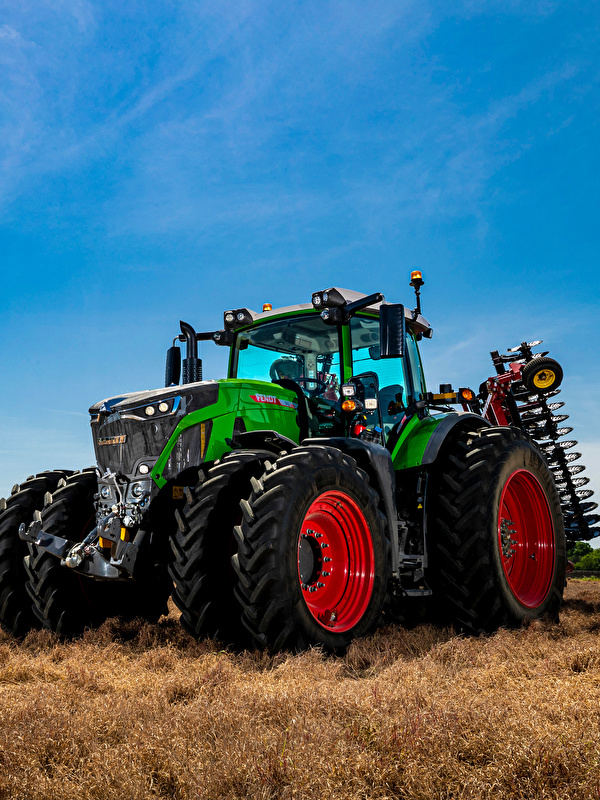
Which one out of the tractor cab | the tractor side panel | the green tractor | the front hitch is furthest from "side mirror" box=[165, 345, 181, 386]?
the front hitch

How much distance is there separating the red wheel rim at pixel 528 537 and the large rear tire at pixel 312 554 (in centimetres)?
219

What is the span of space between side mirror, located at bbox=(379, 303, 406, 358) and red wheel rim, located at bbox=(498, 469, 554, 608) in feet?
7.19

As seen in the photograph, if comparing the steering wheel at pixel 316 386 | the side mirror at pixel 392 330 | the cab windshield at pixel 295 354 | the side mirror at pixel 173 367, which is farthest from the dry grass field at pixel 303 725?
the side mirror at pixel 173 367

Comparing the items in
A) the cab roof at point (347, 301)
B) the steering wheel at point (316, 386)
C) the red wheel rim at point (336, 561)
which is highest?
the cab roof at point (347, 301)

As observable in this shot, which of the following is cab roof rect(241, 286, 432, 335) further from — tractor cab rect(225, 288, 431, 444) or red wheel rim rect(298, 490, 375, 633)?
red wheel rim rect(298, 490, 375, 633)

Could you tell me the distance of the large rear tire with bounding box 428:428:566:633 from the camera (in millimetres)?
6047

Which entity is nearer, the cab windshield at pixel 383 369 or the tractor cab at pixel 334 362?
the tractor cab at pixel 334 362

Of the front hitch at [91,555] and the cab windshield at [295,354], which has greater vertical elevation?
the cab windshield at [295,354]

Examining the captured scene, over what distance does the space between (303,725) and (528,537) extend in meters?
4.78

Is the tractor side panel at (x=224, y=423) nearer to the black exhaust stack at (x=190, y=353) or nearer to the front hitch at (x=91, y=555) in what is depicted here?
the front hitch at (x=91, y=555)

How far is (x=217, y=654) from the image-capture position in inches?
181

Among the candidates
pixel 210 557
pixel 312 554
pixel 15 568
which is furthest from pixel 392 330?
pixel 15 568

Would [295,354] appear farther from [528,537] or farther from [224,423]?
[528,537]

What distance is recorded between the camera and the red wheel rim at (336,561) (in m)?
5.12
